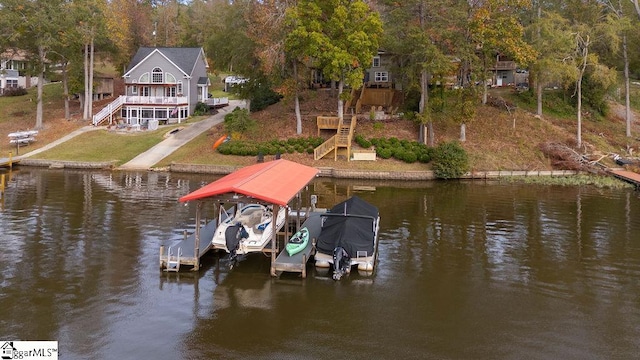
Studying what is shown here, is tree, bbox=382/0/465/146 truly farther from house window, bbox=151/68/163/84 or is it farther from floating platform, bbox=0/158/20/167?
floating platform, bbox=0/158/20/167

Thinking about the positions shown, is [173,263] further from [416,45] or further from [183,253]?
[416,45]

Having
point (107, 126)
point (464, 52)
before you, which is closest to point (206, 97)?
point (107, 126)

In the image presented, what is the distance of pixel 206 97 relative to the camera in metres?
75.9

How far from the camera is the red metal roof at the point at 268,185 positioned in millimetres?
22172

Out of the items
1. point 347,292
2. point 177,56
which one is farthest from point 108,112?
point 347,292

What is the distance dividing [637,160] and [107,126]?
180ft

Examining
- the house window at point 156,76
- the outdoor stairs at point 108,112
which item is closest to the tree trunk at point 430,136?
the house window at point 156,76

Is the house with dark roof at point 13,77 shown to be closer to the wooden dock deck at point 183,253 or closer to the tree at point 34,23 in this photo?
the tree at point 34,23

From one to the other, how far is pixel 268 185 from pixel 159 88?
50.0 m

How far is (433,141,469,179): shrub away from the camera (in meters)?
47.8

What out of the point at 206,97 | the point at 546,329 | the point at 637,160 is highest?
the point at 206,97

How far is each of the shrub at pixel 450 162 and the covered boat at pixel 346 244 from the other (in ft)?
79.3

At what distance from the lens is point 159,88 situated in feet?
227

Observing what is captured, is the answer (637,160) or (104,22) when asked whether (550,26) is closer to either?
(637,160)
